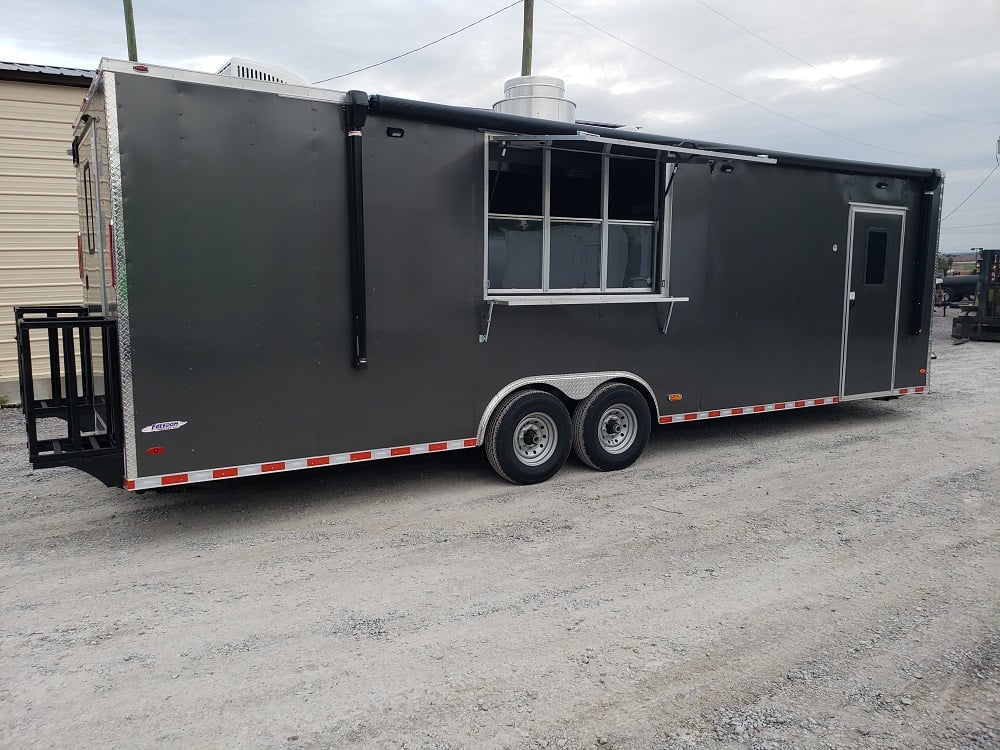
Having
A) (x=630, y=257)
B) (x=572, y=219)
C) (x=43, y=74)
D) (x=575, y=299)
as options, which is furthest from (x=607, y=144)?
(x=43, y=74)

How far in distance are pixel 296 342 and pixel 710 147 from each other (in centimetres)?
432

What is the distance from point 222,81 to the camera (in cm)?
513

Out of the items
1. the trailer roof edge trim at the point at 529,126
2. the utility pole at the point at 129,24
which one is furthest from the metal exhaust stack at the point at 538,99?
the utility pole at the point at 129,24

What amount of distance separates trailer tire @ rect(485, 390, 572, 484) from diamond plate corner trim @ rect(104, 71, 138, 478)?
2769 millimetres

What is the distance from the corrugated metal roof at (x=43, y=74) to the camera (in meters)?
9.59

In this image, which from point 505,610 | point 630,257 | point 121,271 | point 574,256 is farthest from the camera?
point 630,257

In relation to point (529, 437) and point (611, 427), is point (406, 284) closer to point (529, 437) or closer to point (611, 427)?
point (529, 437)

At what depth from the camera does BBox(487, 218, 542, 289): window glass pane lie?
6480 mm

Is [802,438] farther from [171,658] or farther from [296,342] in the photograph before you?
[171,658]

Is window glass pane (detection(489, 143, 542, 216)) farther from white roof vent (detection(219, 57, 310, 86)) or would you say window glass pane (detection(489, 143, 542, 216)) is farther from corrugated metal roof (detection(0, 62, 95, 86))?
corrugated metal roof (detection(0, 62, 95, 86))

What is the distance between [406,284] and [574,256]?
171 centimetres

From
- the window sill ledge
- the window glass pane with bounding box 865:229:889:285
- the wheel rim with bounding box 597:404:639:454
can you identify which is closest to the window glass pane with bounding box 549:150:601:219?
the window sill ledge

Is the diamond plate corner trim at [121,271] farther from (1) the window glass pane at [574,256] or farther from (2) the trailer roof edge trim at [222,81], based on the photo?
(1) the window glass pane at [574,256]

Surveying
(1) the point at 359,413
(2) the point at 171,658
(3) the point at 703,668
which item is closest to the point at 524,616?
(3) the point at 703,668
